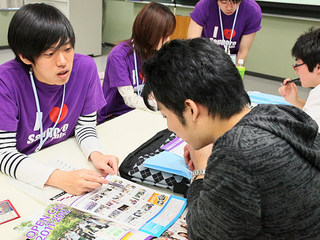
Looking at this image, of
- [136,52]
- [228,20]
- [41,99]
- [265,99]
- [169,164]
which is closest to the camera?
[169,164]

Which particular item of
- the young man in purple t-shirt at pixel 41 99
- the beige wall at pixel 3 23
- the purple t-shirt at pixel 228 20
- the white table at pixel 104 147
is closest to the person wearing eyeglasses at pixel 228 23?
the purple t-shirt at pixel 228 20

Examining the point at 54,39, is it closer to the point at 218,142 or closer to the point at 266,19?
the point at 218,142

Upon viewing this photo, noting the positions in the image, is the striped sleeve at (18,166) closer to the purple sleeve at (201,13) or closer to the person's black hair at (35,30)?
the person's black hair at (35,30)

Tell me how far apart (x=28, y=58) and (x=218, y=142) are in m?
0.78

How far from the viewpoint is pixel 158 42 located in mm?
1766

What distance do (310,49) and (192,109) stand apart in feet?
4.16

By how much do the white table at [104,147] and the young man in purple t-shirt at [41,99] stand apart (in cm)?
5

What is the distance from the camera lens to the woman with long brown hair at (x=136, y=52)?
172cm

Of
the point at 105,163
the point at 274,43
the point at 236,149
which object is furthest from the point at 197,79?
the point at 274,43

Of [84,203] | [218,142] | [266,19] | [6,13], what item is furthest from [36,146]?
[6,13]

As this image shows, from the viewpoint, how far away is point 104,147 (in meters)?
1.26

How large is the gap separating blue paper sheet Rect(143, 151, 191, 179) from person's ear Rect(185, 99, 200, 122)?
1.13 ft

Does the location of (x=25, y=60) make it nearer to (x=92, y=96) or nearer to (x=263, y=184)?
(x=92, y=96)

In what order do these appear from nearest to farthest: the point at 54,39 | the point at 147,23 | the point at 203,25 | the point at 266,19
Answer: the point at 54,39
the point at 147,23
the point at 203,25
the point at 266,19
